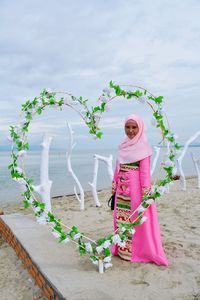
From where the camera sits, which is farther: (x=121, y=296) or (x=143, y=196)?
(x=143, y=196)

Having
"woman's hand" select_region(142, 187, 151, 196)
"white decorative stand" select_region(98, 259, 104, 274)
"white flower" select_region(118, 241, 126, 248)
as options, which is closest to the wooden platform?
"white decorative stand" select_region(98, 259, 104, 274)

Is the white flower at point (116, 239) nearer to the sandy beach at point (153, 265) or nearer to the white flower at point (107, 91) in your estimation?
the sandy beach at point (153, 265)

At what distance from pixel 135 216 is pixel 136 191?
11.4 inches

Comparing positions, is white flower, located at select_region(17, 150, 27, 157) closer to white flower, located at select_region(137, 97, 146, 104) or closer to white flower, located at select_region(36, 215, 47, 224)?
white flower, located at select_region(36, 215, 47, 224)

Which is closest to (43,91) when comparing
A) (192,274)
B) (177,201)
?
(192,274)

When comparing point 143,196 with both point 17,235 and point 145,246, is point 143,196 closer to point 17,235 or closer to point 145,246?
point 145,246

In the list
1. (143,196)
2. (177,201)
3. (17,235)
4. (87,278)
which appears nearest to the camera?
(87,278)

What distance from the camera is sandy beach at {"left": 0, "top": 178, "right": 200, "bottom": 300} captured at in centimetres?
306

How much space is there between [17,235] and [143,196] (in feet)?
7.24

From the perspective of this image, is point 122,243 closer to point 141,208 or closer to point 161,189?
point 141,208

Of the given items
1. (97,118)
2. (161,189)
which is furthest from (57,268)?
(97,118)

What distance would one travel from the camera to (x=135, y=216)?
3.76 m

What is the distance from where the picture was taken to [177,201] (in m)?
7.74

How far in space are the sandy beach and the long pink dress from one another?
0.11m
